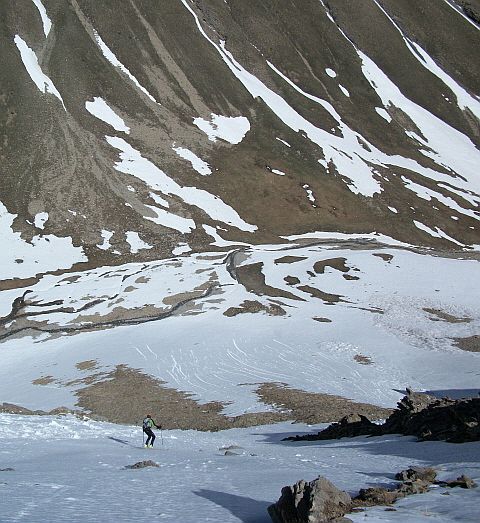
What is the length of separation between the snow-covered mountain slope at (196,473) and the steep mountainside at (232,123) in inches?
1900

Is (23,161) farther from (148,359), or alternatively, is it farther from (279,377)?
(279,377)

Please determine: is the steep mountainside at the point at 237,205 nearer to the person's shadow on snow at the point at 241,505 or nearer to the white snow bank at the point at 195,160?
the white snow bank at the point at 195,160

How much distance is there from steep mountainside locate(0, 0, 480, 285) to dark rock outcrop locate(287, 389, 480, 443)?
50.7 meters

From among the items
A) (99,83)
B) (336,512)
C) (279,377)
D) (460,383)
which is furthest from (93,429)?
(99,83)

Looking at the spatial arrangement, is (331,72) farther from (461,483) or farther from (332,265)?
(461,483)

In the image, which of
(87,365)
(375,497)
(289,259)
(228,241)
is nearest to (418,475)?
(375,497)

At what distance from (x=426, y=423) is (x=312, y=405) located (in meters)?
10.8

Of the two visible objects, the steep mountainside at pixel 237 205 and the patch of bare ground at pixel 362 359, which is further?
the patch of bare ground at pixel 362 359

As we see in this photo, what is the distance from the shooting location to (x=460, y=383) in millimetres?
32625

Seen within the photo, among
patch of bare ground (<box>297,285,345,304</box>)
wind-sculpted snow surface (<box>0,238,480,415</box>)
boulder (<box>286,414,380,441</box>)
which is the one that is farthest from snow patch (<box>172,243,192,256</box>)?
boulder (<box>286,414,380,441</box>)

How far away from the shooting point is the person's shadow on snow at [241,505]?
32.3 feet

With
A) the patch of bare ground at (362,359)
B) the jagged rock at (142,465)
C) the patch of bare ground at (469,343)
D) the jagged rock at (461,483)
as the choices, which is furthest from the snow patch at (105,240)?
the jagged rock at (461,483)

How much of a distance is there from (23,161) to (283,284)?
46709mm

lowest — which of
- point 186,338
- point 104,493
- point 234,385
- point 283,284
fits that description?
point 104,493
